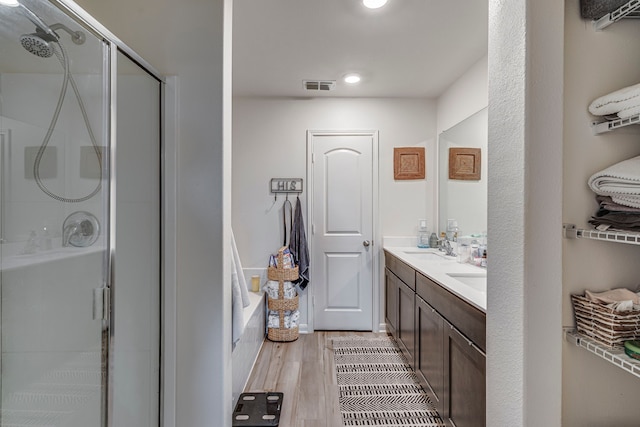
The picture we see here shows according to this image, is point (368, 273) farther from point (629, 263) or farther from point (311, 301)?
point (629, 263)

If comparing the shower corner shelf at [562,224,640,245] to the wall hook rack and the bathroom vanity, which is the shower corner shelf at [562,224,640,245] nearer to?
the bathroom vanity

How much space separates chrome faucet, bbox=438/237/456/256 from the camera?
271 cm

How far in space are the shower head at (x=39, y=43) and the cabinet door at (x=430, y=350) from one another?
2.09 metres

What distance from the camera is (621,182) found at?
2.68ft

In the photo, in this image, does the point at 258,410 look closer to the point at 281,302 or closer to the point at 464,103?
the point at 281,302

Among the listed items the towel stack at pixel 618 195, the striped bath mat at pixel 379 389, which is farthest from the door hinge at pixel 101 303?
the towel stack at pixel 618 195

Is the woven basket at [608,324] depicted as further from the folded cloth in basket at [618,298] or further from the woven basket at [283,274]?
the woven basket at [283,274]

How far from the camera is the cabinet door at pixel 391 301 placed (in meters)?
2.72

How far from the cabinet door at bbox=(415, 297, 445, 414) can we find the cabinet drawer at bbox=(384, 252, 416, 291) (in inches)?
6.5

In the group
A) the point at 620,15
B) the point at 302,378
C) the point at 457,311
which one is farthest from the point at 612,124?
the point at 302,378

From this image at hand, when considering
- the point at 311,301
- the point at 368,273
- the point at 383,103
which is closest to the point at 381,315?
the point at 368,273

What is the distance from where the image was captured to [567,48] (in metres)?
0.93

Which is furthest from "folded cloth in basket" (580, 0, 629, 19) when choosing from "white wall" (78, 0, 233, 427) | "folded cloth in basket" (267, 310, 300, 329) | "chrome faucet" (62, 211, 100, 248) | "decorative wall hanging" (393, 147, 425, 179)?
"folded cloth in basket" (267, 310, 300, 329)

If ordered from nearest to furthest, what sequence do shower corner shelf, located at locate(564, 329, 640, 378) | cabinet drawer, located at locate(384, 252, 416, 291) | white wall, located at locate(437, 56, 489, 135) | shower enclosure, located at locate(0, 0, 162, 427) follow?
shower corner shelf, located at locate(564, 329, 640, 378) → shower enclosure, located at locate(0, 0, 162, 427) → cabinet drawer, located at locate(384, 252, 416, 291) → white wall, located at locate(437, 56, 489, 135)
